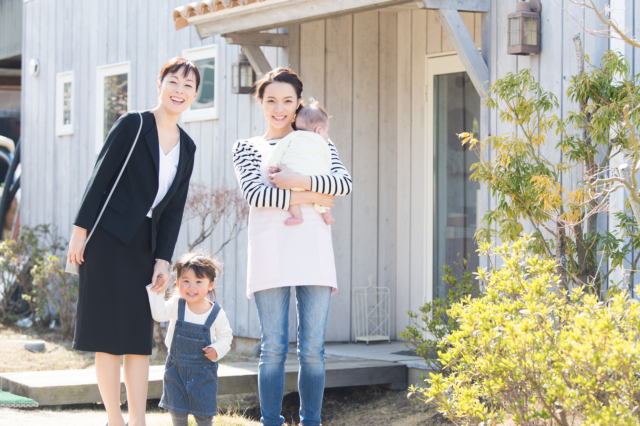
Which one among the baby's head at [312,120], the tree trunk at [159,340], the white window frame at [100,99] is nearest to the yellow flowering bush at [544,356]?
the baby's head at [312,120]

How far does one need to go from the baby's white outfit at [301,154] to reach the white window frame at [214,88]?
3834 millimetres

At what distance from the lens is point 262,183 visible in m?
3.61

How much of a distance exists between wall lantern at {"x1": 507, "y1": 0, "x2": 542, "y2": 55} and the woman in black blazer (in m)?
2.22

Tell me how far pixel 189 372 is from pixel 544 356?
170 centimetres

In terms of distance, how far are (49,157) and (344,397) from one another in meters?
5.90

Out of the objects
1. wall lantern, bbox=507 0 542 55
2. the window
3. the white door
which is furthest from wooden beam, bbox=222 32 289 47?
the window

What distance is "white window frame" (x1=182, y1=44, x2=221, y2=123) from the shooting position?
24.1ft

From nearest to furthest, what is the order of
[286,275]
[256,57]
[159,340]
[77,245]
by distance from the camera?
[77,245]
[286,275]
[256,57]
[159,340]

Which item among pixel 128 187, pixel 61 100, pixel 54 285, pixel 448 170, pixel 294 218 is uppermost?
pixel 61 100

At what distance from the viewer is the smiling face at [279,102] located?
370cm

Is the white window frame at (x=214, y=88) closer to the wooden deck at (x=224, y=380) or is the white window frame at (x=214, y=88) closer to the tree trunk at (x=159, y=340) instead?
the tree trunk at (x=159, y=340)

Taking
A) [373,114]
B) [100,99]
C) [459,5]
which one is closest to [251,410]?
[373,114]

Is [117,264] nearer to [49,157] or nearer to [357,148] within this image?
[357,148]

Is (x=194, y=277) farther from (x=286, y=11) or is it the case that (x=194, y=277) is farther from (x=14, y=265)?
(x=14, y=265)
